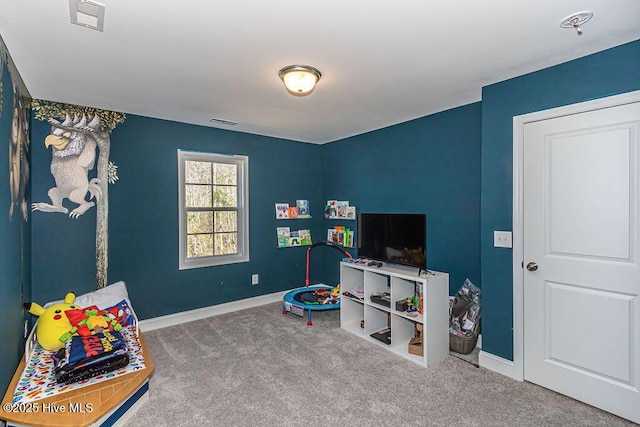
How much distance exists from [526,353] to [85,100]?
451 centimetres

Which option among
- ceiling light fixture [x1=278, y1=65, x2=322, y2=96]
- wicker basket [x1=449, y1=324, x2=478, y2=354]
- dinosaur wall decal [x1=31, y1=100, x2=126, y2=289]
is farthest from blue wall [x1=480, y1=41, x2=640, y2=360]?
dinosaur wall decal [x1=31, y1=100, x2=126, y2=289]

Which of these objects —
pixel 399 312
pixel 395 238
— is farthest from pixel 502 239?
pixel 399 312

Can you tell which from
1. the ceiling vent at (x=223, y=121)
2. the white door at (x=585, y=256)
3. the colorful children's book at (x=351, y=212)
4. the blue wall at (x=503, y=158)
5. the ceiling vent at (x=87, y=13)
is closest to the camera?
the ceiling vent at (x=87, y=13)

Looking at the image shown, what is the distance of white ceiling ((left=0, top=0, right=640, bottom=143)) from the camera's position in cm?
171

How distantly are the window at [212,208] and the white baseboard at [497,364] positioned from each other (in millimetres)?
3043

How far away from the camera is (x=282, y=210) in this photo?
4.88 meters

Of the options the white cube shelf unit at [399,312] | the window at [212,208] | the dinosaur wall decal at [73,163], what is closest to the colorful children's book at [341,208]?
the white cube shelf unit at [399,312]

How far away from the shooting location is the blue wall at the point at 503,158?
235 centimetres

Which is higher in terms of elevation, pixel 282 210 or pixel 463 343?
pixel 282 210

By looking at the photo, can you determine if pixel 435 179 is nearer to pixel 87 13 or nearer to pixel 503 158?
pixel 503 158

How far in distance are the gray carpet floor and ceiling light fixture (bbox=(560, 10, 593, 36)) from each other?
2436mm

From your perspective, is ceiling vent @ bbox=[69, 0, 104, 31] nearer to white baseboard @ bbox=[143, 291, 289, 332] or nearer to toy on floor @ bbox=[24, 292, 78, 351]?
toy on floor @ bbox=[24, 292, 78, 351]

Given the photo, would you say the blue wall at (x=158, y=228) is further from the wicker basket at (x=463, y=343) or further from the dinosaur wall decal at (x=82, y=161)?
the wicker basket at (x=463, y=343)

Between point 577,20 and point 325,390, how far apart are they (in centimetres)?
288
